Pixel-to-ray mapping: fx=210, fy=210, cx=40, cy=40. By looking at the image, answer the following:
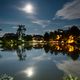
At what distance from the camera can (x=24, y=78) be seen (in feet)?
48.3

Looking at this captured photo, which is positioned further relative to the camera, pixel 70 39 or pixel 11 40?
pixel 11 40

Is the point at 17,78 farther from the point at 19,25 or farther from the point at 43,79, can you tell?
the point at 19,25

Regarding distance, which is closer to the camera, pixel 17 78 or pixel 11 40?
pixel 17 78

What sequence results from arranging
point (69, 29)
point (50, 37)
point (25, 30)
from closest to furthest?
point (69, 29) < point (25, 30) < point (50, 37)

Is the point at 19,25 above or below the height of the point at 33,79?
above

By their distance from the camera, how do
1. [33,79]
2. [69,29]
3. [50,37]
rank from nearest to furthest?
[33,79]
[69,29]
[50,37]

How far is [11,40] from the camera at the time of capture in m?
112

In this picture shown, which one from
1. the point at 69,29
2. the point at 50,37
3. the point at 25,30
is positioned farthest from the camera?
the point at 50,37

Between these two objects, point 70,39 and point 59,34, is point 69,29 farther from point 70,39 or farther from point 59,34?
point 59,34

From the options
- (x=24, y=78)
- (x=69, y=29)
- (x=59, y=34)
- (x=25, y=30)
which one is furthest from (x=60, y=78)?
(x=59, y=34)

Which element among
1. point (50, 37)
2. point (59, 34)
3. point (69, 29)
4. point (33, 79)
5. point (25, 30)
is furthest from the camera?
point (50, 37)

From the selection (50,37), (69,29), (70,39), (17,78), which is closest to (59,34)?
(50,37)

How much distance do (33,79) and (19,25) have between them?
342 ft

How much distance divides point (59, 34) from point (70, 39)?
107ft
